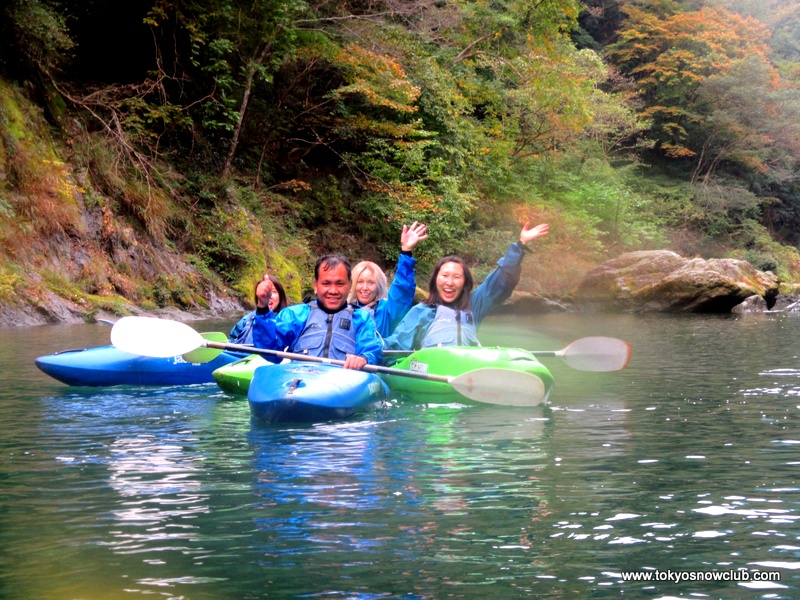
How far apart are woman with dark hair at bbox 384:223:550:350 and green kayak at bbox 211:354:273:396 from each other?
1.01 m

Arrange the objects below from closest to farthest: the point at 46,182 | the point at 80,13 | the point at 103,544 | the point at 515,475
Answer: the point at 103,544, the point at 515,475, the point at 46,182, the point at 80,13

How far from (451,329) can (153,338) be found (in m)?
2.00

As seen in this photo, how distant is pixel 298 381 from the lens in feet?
15.8

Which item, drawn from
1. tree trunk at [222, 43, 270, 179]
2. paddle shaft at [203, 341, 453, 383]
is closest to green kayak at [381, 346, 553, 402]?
paddle shaft at [203, 341, 453, 383]

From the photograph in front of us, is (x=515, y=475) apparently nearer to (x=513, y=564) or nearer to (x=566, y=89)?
(x=513, y=564)

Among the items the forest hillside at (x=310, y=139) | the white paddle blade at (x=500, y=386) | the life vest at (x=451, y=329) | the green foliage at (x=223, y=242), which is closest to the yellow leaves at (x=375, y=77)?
the forest hillside at (x=310, y=139)

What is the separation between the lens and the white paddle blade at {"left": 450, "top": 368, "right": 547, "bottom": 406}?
5223mm

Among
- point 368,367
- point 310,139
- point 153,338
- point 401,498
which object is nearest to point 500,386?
point 368,367

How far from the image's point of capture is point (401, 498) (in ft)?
10.9

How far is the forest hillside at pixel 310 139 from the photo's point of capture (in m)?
13.0

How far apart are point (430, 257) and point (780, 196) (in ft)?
65.4

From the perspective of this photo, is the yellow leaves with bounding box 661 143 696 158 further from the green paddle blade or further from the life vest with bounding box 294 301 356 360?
the life vest with bounding box 294 301 356 360

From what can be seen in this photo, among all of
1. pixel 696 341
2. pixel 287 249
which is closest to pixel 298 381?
pixel 696 341

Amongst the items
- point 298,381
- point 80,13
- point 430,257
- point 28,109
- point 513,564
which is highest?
point 80,13
